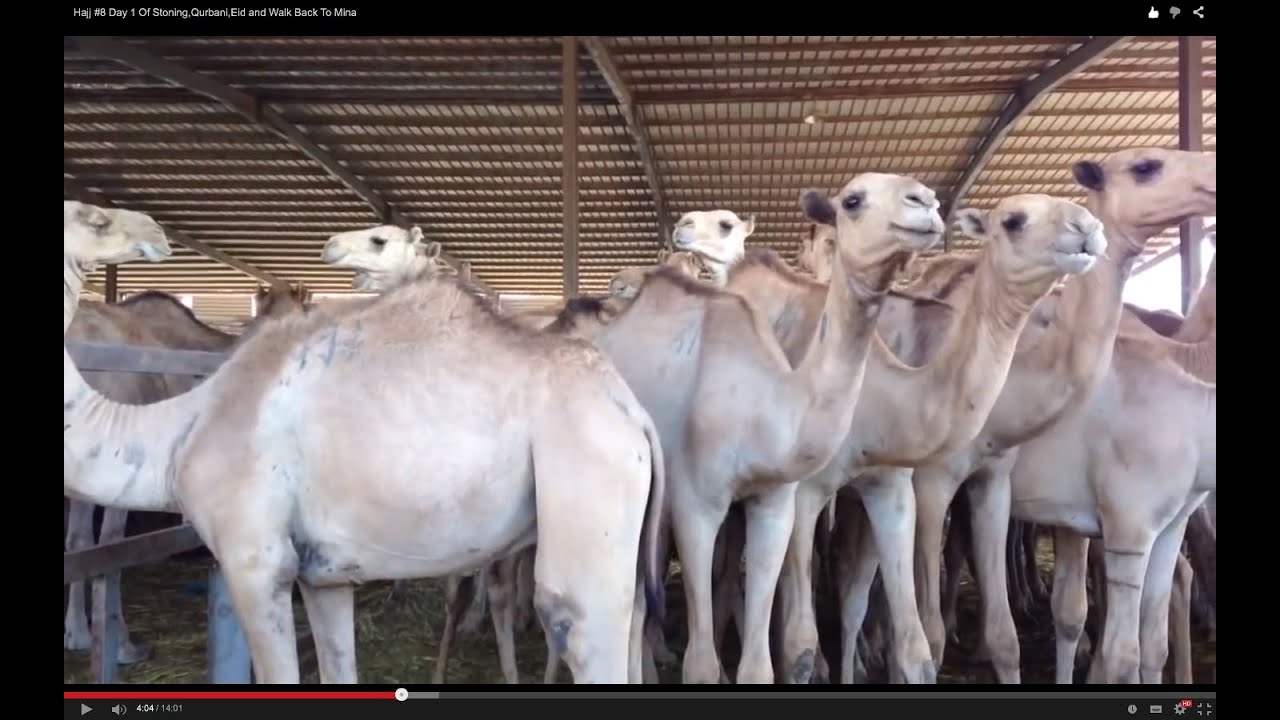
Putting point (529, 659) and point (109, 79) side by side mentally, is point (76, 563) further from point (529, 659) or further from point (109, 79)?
point (109, 79)

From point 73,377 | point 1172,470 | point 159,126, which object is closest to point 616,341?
point 73,377

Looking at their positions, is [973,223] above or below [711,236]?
below

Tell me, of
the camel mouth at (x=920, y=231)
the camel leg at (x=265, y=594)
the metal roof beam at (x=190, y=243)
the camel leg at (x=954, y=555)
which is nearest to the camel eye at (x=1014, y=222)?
the camel mouth at (x=920, y=231)

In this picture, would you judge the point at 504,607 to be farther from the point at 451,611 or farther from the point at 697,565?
the point at 697,565

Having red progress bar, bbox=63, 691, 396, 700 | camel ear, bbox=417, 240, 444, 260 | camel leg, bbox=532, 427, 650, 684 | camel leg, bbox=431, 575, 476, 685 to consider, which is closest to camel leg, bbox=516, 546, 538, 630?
camel leg, bbox=431, 575, 476, 685

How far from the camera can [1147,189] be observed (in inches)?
171

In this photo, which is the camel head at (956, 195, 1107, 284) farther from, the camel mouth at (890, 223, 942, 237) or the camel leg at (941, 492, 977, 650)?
the camel leg at (941, 492, 977, 650)

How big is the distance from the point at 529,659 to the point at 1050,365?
4.11m

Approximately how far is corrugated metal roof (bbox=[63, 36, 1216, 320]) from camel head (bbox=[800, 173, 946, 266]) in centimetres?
597

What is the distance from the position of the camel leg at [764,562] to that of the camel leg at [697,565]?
0.63 feet

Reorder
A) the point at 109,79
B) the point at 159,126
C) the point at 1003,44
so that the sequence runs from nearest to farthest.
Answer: the point at 1003,44, the point at 109,79, the point at 159,126

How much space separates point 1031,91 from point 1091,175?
27.9 feet

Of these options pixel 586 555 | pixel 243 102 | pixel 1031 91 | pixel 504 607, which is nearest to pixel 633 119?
pixel 1031 91

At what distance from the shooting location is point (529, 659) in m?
6.44
